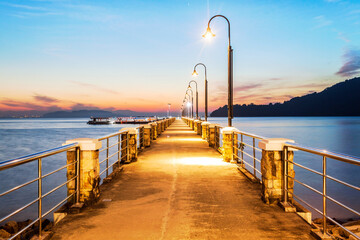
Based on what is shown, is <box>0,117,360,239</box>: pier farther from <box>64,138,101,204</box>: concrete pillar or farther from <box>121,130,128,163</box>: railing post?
<box>121,130,128,163</box>: railing post

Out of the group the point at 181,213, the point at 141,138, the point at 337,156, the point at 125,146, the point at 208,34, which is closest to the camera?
the point at 337,156

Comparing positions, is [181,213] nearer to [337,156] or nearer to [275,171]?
[275,171]

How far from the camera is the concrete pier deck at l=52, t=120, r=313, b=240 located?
4.57 metres

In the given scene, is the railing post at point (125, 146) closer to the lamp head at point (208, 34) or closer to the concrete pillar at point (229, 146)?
the concrete pillar at point (229, 146)

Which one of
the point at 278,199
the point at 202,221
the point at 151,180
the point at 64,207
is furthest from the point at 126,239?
the point at 151,180

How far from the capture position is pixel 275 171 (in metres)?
5.95

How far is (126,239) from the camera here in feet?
14.2

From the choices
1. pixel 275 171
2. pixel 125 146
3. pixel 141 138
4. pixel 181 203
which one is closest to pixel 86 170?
pixel 181 203

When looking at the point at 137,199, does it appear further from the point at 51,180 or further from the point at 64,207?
the point at 51,180

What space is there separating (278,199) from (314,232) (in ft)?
5.40

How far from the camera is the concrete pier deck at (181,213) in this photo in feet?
15.0

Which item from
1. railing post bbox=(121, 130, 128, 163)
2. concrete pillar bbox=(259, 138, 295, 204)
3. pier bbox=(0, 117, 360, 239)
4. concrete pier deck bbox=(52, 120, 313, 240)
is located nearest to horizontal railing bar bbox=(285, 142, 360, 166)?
pier bbox=(0, 117, 360, 239)

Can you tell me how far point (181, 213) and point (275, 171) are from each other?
2.19m

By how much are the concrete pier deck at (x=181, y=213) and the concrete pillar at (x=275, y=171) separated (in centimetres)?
31
